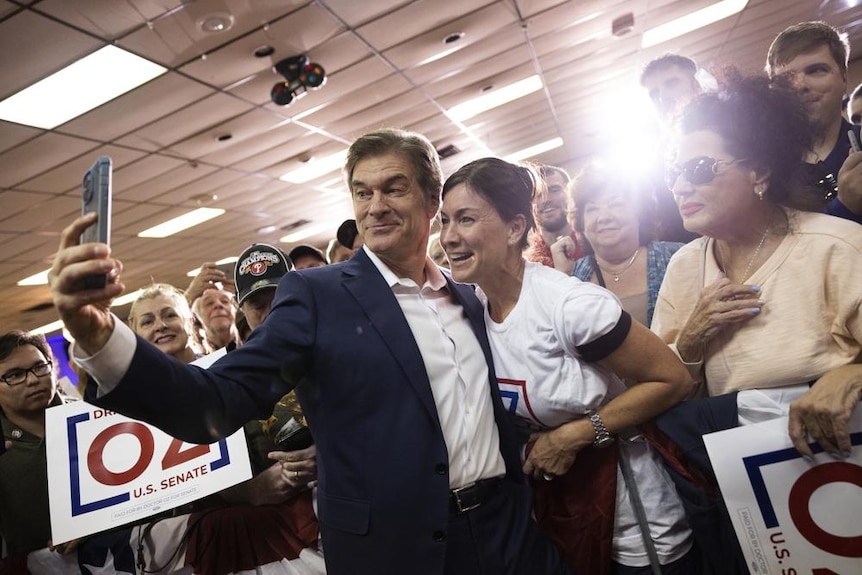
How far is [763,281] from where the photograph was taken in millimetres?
1382

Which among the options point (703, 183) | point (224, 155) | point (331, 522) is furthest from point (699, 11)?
point (331, 522)

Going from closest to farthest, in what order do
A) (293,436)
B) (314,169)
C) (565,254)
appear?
(293,436)
(565,254)
(314,169)

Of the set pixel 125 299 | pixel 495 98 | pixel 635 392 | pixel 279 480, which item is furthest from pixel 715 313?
pixel 125 299

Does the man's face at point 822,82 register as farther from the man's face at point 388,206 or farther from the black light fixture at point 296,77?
the black light fixture at point 296,77

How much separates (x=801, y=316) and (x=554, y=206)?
2.29 metres

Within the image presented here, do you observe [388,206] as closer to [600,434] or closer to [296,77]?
[600,434]

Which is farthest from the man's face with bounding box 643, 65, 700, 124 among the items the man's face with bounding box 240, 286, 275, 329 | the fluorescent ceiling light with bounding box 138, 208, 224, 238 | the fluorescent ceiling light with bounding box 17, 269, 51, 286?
the fluorescent ceiling light with bounding box 17, 269, 51, 286

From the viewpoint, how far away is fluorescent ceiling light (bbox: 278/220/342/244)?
11070 mm

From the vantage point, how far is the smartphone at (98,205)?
34.4 inches

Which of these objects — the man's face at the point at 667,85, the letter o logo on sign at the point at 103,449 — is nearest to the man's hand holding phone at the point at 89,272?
the letter o logo on sign at the point at 103,449

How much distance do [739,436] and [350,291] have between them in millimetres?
1007

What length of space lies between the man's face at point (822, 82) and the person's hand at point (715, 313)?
42.7 inches

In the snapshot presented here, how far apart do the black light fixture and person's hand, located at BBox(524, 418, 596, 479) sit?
424 centimetres

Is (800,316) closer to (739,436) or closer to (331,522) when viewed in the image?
(739,436)
